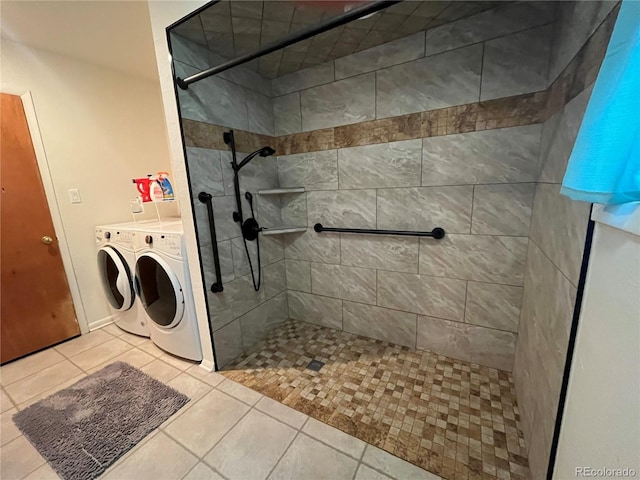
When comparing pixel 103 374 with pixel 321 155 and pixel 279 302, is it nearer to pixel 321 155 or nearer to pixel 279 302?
pixel 279 302

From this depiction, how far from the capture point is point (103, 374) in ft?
5.60

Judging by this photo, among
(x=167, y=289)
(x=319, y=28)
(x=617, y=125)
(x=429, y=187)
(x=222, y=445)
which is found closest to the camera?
(x=617, y=125)

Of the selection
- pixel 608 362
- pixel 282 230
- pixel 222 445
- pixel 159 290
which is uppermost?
pixel 282 230

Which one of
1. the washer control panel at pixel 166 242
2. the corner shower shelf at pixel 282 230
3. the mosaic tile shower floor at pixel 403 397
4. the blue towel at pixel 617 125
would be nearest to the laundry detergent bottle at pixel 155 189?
the washer control panel at pixel 166 242

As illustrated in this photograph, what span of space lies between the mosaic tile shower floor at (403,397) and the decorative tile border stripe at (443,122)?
58.6 inches

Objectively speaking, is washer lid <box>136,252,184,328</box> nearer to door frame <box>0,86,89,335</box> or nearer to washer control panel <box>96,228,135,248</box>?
washer control panel <box>96,228,135,248</box>

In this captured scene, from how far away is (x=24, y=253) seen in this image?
192 centimetres

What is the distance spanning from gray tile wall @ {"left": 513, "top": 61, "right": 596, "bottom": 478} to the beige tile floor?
0.52 m

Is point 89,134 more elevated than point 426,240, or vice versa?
point 89,134

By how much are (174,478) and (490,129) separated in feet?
7.63

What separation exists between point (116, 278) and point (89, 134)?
1.32 metres

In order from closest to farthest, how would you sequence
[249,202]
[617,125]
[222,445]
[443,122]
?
[617,125] → [222,445] → [443,122] → [249,202]

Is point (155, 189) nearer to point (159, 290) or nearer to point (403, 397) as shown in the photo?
point (159, 290)

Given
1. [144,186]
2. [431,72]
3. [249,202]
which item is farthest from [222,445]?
[431,72]
